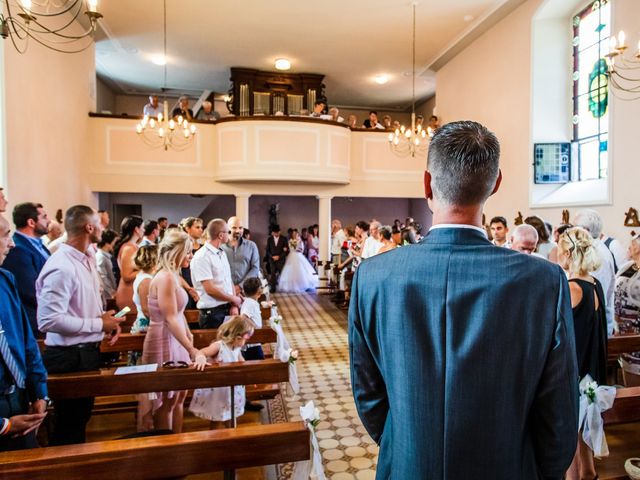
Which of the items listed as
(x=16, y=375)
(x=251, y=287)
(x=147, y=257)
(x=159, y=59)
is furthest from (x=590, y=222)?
(x=159, y=59)

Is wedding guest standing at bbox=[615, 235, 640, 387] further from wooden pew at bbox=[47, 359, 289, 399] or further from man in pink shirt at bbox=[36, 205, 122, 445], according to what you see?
man in pink shirt at bbox=[36, 205, 122, 445]

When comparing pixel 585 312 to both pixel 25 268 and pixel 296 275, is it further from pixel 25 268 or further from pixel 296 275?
pixel 296 275

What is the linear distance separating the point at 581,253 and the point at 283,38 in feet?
29.8

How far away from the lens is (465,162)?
107cm

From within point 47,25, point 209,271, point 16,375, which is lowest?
point 16,375

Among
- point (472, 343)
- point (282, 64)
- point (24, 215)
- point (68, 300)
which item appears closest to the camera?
point (472, 343)

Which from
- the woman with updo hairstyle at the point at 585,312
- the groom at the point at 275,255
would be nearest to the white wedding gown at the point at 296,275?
the groom at the point at 275,255

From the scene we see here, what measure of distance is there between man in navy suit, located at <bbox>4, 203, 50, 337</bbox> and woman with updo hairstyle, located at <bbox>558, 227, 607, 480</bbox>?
3667 millimetres

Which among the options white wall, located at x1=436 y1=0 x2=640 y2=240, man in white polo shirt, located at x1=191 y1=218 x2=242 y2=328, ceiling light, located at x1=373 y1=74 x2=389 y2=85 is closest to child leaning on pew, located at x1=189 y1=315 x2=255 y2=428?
man in white polo shirt, located at x1=191 y1=218 x2=242 y2=328

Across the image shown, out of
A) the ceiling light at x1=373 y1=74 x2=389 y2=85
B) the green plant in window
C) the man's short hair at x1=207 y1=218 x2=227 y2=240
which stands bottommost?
the man's short hair at x1=207 y1=218 x2=227 y2=240

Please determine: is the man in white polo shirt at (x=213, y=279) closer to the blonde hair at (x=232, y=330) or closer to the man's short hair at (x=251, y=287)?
the man's short hair at (x=251, y=287)

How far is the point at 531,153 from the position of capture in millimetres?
7832

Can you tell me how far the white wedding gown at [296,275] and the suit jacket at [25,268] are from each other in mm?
7936

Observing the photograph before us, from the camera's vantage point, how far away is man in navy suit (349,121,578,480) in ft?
3.41
